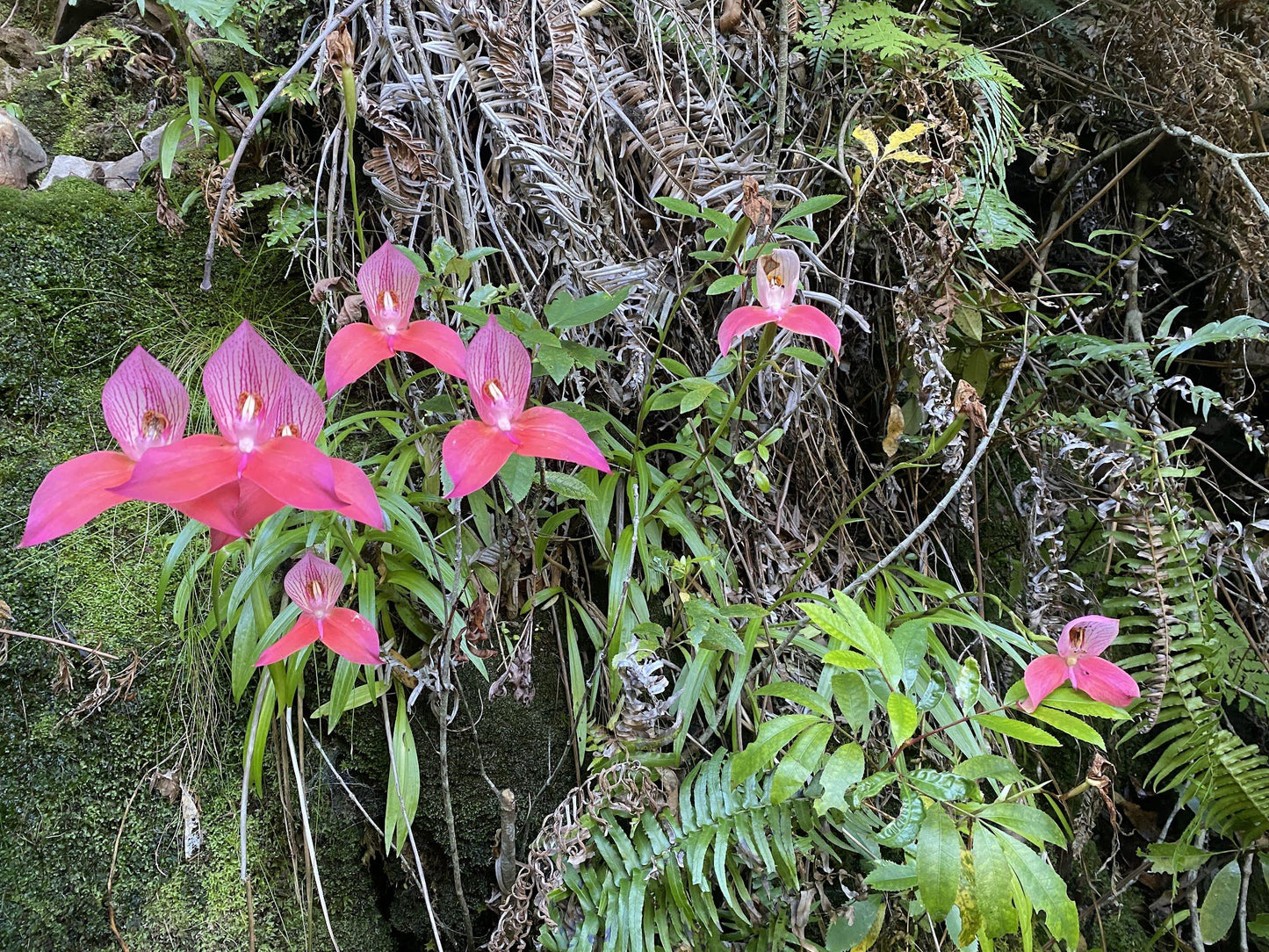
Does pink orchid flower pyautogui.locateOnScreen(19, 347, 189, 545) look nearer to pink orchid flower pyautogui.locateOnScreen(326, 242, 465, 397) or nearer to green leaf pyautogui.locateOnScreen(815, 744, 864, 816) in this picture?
pink orchid flower pyautogui.locateOnScreen(326, 242, 465, 397)

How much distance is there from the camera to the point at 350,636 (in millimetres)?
1010

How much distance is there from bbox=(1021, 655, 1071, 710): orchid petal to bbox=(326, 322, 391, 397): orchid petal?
3.51 ft

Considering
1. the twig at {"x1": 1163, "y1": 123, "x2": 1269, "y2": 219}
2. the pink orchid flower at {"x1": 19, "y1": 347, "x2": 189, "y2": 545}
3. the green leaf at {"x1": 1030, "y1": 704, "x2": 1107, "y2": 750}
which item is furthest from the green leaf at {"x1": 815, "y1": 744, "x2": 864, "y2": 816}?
the twig at {"x1": 1163, "y1": 123, "x2": 1269, "y2": 219}

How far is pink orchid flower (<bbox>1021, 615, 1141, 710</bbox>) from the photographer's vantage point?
1.12 meters

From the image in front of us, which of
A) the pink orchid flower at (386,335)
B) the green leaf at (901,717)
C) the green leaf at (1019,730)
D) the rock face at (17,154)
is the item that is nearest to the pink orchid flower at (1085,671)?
the green leaf at (1019,730)

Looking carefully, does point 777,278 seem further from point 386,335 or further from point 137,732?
point 137,732

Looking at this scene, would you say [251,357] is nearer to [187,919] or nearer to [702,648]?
[702,648]

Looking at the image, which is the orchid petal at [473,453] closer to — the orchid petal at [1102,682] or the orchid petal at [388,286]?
the orchid petal at [388,286]

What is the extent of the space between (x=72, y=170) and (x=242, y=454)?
1.63 meters

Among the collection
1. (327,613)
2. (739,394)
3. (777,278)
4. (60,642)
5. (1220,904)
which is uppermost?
(777,278)

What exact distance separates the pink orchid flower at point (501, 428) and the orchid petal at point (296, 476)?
5.2 inches

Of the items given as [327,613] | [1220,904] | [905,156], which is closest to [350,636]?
[327,613]

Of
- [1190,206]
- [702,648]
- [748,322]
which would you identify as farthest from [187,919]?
[1190,206]

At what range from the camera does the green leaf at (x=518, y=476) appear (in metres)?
1.06
